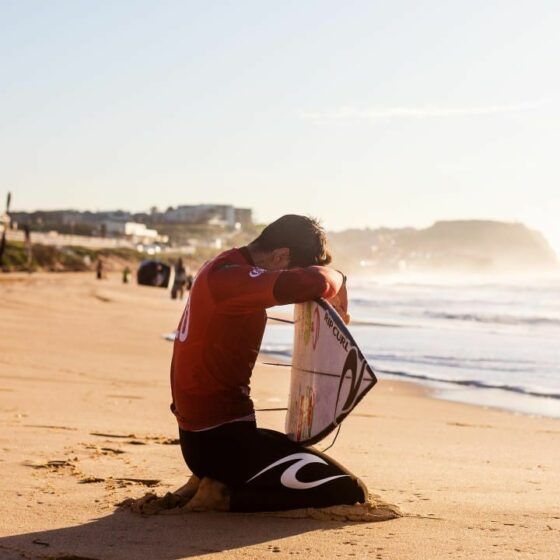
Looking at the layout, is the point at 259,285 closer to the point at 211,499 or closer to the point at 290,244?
the point at 290,244

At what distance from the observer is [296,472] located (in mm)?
4539

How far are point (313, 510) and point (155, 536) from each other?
81 centimetres

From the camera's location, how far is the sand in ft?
13.1

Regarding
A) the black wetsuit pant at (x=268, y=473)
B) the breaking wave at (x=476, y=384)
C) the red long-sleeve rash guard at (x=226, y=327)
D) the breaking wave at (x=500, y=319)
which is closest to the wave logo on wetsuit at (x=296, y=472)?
the black wetsuit pant at (x=268, y=473)

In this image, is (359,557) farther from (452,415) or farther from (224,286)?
(452,415)

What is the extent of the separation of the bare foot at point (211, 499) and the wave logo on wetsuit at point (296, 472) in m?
0.15

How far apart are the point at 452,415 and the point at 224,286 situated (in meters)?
6.19

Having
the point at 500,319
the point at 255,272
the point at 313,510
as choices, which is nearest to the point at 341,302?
the point at 255,272

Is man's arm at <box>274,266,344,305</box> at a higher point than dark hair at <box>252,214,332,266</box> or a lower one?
lower

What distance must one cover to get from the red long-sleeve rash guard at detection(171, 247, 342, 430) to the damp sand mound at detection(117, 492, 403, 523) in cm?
38

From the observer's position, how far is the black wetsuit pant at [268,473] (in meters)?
4.53

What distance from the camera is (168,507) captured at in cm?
458

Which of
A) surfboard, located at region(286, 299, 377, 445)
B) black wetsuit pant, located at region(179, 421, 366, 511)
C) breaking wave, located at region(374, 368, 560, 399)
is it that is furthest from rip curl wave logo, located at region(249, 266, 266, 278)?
breaking wave, located at region(374, 368, 560, 399)

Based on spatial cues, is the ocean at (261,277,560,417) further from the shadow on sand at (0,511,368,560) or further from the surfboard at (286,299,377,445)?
the shadow on sand at (0,511,368,560)
